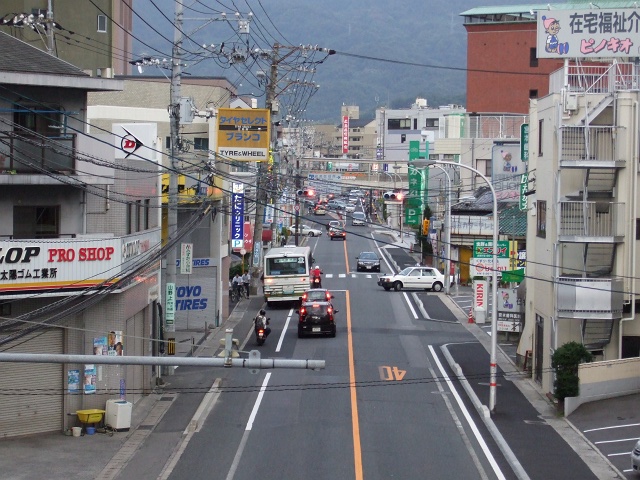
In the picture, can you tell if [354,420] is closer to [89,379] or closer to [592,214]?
[89,379]

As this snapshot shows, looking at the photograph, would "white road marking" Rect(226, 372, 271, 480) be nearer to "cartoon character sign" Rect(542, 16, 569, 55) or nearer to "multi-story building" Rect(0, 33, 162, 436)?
"multi-story building" Rect(0, 33, 162, 436)

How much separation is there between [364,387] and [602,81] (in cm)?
1260

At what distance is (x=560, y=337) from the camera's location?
31.1 metres

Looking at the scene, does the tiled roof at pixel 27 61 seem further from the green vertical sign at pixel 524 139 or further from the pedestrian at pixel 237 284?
the pedestrian at pixel 237 284

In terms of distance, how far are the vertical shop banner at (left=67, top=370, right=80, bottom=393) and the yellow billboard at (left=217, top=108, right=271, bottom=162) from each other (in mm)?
13598

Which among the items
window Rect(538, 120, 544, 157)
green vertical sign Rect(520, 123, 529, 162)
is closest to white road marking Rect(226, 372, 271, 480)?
window Rect(538, 120, 544, 157)

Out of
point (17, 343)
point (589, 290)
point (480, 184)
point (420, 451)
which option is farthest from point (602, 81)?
point (480, 184)

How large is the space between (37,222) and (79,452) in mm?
6946

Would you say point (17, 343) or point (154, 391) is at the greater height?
point (17, 343)

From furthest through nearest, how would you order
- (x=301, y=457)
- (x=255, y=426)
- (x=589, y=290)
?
(x=589, y=290) < (x=255, y=426) < (x=301, y=457)

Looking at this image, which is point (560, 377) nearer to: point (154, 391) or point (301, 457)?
point (301, 457)

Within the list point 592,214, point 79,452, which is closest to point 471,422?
point 592,214

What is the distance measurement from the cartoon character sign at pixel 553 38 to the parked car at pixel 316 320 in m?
15.3

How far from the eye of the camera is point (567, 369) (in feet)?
92.4
